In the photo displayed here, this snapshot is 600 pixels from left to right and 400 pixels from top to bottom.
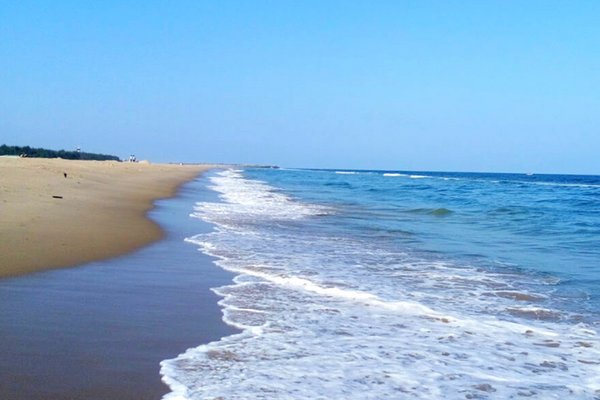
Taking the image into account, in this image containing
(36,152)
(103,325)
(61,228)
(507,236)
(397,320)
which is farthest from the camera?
(36,152)

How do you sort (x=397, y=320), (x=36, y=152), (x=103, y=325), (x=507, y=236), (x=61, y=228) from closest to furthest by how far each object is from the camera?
(x=103, y=325) < (x=397, y=320) < (x=61, y=228) < (x=507, y=236) < (x=36, y=152)

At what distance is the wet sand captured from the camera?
336cm

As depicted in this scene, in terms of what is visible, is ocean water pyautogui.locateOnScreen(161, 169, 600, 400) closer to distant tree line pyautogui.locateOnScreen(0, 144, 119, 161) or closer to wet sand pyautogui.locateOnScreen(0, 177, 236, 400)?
wet sand pyautogui.locateOnScreen(0, 177, 236, 400)

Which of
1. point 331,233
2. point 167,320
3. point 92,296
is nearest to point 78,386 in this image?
point 167,320

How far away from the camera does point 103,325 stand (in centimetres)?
453

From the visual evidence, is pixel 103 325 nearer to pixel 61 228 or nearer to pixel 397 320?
pixel 397 320

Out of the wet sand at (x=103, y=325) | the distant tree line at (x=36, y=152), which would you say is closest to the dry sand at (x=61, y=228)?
the wet sand at (x=103, y=325)

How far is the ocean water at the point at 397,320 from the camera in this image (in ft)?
12.1

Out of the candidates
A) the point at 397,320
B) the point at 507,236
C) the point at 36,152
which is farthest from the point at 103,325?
the point at 36,152

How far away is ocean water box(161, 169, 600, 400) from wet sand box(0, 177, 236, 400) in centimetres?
20

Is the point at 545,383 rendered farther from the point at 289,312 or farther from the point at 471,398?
the point at 289,312

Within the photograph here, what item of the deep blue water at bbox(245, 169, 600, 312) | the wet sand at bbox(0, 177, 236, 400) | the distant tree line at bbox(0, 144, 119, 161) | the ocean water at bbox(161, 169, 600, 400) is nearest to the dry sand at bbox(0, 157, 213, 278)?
the wet sand at bbox(0, 177, 236, 400)

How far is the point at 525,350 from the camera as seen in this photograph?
14.9ft

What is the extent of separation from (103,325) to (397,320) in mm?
2571
